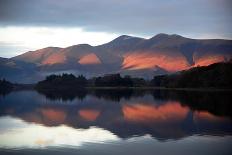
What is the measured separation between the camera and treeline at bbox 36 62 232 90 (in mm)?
73125

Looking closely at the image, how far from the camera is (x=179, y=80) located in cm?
8700

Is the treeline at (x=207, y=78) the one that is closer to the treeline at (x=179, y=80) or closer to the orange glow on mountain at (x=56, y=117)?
the treeline at (x=179, y=80)

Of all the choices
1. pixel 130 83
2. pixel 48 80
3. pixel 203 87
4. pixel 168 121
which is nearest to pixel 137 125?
pixel 168 121

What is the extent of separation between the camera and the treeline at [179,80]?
73125 mm

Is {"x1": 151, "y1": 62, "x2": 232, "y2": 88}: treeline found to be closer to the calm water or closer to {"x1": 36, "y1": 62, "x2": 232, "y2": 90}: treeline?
{"x1": 36, "y1": 62, "x2": 232, "y2": 90}: treeline

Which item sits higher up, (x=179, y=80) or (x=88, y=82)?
(x=179, y=80)

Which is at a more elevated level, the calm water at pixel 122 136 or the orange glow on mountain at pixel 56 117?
the calm water at pixel 122 136

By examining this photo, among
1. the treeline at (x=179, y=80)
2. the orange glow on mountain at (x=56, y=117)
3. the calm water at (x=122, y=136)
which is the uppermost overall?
the treeline at (x=179, y=80)

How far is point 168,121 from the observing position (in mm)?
24312

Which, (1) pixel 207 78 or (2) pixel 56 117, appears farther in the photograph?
(1) pixel 207 78

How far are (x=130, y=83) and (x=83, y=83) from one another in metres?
21.9

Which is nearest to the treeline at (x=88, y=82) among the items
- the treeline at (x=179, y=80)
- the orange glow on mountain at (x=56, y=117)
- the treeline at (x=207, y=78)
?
the treeline at (x=179, y=80)

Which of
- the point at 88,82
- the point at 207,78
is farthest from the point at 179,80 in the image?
the point at 88,82

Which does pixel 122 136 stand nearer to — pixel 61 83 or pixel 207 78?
pixel 207 78
